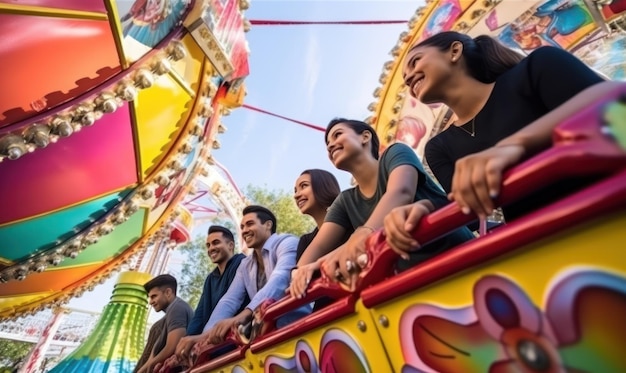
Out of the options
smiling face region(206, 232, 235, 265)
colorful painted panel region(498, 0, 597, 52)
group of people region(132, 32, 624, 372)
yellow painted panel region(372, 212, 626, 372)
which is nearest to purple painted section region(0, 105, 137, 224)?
smiling face region(206, 232, 235, 265)

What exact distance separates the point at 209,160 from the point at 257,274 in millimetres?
1537

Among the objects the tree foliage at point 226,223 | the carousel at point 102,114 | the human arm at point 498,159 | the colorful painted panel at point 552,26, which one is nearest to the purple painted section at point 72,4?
the carousel at point 102,114

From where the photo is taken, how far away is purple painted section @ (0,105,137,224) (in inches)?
79.2

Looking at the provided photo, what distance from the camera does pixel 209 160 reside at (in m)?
3.24

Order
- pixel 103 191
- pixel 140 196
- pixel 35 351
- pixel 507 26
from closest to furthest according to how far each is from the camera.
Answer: pixel 103 191 → pixel 140 196 → pixel 507 26 → pixel 35 351

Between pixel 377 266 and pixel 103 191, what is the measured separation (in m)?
2.09

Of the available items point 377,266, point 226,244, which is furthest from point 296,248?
point 377,266

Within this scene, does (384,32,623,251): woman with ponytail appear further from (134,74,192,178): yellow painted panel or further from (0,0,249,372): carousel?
(134,74,192,178): yellow painted panel

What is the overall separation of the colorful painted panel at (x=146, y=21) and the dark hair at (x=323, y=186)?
104 cm

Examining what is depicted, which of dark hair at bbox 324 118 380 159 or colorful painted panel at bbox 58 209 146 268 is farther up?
colorful painted panel at bbox 58 209 146 268

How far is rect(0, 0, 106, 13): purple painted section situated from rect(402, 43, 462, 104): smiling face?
4.64ft

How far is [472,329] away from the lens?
0.63 metres

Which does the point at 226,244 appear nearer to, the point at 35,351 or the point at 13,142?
the point at 13,142

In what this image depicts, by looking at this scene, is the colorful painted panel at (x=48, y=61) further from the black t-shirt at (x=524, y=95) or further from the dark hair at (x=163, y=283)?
the dark hair at (x=163, y=283)
